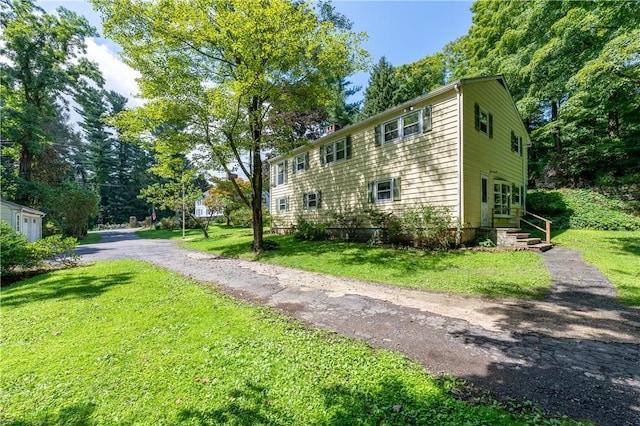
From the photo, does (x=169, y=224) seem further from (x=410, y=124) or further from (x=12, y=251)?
(x=410, y=124)

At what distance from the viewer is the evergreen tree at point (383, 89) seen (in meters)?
26.8

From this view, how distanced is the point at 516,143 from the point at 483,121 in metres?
5.37

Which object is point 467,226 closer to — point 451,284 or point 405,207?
point 405,207

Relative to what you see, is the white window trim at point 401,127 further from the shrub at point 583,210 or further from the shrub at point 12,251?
the shrub at point 12,251

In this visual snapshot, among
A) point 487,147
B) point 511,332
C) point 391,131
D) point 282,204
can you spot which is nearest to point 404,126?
point 391,131

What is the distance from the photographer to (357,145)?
1470 centimetres

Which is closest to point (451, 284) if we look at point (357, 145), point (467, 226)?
point (467, 226)

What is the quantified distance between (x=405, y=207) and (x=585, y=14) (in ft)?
37.0

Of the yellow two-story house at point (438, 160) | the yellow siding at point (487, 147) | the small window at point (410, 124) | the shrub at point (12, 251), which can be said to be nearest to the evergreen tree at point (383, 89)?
the yellow two-story house at point (438, 160)

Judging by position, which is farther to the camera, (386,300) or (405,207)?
(405,207)

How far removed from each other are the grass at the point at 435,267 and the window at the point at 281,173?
9.72 m

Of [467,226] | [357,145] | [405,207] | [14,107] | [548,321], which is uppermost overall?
[14,107]

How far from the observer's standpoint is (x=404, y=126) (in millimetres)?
12406

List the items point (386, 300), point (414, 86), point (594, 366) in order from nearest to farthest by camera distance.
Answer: point (594, 366) → point (386, 300) → point (414, 86)
